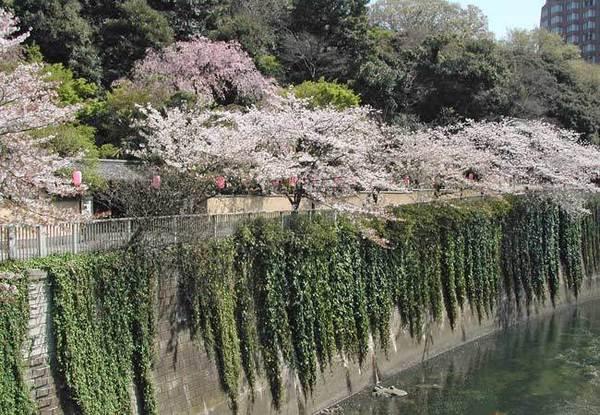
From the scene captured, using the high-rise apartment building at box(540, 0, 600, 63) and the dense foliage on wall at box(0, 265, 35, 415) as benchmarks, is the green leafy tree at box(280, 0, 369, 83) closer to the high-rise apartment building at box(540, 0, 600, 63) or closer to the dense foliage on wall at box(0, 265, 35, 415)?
the dense foliage on wall at box(0, 265, 35, 415)

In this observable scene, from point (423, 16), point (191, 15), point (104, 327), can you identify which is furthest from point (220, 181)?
point (423, 16)

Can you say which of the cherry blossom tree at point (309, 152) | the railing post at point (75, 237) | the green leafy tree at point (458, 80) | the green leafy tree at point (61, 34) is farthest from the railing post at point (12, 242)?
the green leafy tree at point (458, 80)

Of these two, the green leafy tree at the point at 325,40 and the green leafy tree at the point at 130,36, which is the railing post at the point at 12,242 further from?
the green leafy tree at the point at 325,40

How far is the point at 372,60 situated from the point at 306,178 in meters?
23.5

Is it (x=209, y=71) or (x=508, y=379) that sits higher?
(x=209, y=71)

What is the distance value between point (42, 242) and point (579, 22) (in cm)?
12273

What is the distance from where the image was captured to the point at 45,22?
34156mm

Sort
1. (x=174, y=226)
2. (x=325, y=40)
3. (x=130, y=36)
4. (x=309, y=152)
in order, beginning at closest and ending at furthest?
(x=174, y=226)
(x=309, y=152)
(x=130, y=36)
(x=325, y=40)

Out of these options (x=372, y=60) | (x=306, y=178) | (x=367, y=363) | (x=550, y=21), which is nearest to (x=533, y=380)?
(x=367, y=363)

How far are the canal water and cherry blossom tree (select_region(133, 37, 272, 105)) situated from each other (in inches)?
624

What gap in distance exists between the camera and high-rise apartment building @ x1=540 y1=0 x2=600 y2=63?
377ft

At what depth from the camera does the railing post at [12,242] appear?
469 inches

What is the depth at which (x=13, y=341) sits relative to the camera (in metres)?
11.7

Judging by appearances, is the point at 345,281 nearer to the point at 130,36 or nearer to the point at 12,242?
the point at 12,242
